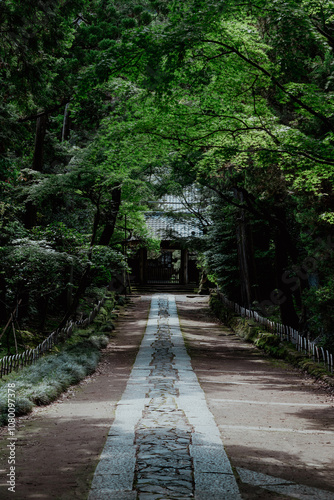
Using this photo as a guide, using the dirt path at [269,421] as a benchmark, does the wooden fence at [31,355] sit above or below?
above

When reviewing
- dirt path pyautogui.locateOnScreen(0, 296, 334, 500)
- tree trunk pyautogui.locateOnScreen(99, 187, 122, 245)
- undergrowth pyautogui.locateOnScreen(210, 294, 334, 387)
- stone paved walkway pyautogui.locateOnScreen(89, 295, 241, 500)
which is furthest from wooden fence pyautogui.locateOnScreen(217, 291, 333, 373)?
tree trunk pyautogui.locateOnScreen(99, 187, 122, 245)

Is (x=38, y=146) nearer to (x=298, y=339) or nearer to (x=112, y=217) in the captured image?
(x=112, y=217)

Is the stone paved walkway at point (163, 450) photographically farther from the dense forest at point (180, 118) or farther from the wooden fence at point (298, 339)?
the dense forest at point (180, 118)

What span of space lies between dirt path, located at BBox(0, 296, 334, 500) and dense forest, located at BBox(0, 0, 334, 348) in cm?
258

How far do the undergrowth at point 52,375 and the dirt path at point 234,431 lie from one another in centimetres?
23

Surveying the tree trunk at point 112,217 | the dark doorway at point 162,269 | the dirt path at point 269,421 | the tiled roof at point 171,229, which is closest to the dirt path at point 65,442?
the dirt path at point 269,421

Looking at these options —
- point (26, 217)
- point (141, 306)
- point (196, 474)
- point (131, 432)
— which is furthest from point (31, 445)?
point (141, 306)

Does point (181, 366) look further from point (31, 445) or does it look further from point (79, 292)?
point (31, 445)

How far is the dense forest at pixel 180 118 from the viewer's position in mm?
6742

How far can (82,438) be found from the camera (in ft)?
17.4

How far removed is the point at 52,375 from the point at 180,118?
227 inches

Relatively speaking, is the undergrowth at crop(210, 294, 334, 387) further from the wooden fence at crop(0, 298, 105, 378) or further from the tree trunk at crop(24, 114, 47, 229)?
the tree trunk at crop(24, 114, 47, 229)

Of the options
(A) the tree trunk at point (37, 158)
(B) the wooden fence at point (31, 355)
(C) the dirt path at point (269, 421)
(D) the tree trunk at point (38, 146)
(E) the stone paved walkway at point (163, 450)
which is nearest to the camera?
(E) the stone paved walkway at point (163, 450)

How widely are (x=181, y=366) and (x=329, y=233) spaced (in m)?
5.03
